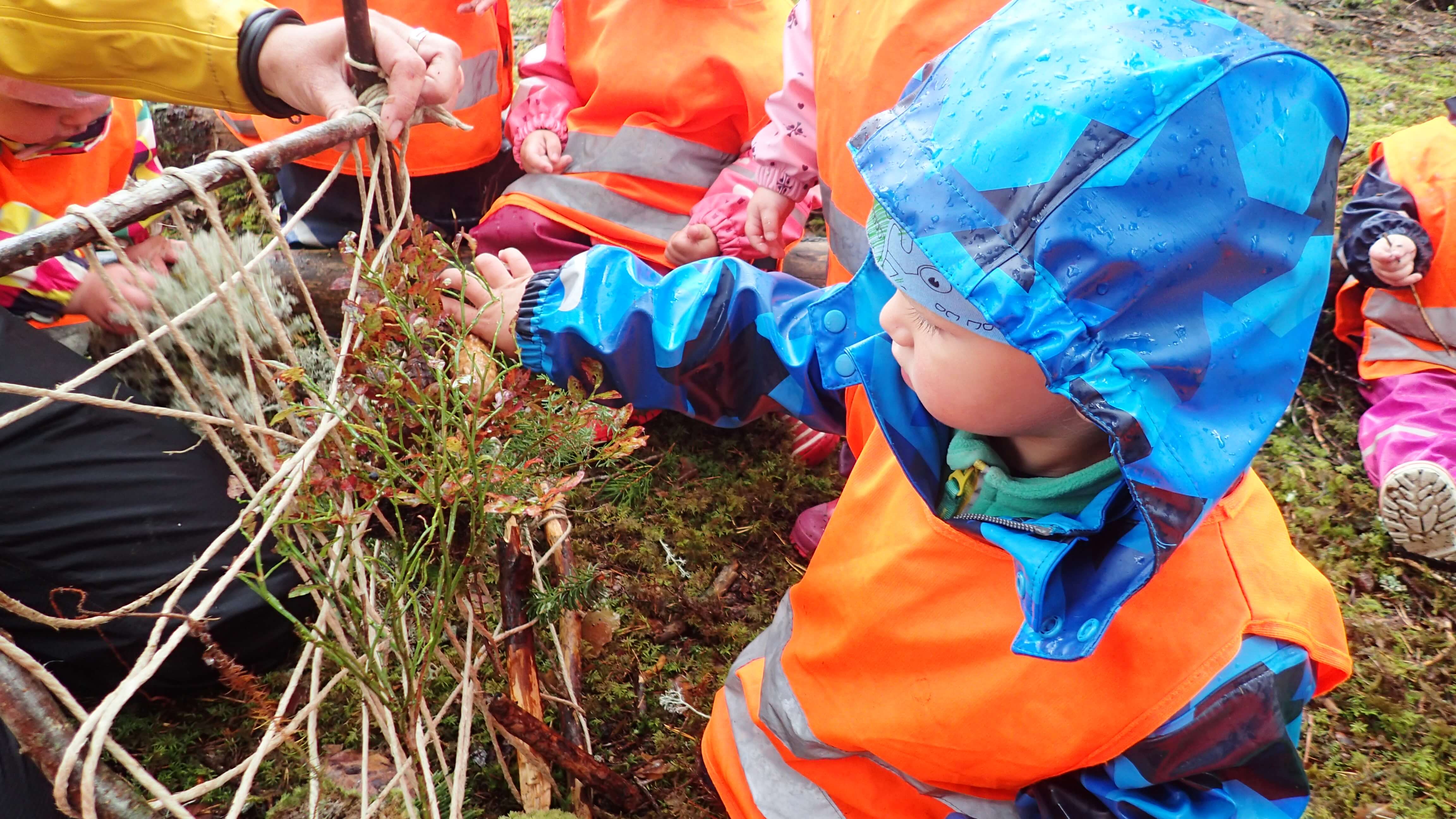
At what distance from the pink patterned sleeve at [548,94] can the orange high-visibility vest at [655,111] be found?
8cm

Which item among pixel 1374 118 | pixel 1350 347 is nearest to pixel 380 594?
pixel 1350 347

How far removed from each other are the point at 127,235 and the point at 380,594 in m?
1.48

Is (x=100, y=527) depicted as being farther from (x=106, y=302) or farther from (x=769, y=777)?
(x=769, y=777)

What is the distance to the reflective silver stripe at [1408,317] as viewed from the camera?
300cm

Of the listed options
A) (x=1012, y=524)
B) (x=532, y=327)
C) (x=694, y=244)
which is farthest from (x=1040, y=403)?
(x=694, y=244)

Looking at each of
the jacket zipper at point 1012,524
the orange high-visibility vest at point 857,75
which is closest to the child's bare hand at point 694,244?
the orange high-visibility vest at point 857,75

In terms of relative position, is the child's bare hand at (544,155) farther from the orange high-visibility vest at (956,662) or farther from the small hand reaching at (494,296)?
the orange high-visibility vest at (956,662)

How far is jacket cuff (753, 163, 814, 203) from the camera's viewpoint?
8.39ft

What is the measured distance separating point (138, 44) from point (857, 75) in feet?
4.69

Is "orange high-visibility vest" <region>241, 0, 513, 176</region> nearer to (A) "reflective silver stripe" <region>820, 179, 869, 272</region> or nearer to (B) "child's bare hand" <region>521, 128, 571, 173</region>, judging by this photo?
(B) "child's bare hand" <region>521, 128, 571, 173</region>

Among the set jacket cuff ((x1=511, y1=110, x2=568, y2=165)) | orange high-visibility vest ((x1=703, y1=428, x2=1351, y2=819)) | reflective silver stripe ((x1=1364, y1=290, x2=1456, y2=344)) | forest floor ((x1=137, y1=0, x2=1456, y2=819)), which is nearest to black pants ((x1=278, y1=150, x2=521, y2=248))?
jacket cuff ((x1=511, y1=110, x2=568, y2=165))

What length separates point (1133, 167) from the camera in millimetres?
912

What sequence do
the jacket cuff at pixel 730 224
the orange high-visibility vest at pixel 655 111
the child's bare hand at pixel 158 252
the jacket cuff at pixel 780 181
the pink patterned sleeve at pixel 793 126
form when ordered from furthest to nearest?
1. the orange high-visibility vest at pixel 655 111
2. the jacket cuff at pixel 730 224
3. the jacket cuff at pixel 780 181
4. the pink patterned sleeve at pixel 793 126
5. the child's bare hand at pixel 158 252

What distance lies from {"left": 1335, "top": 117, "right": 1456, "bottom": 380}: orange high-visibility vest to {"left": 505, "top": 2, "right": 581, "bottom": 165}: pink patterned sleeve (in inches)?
112
